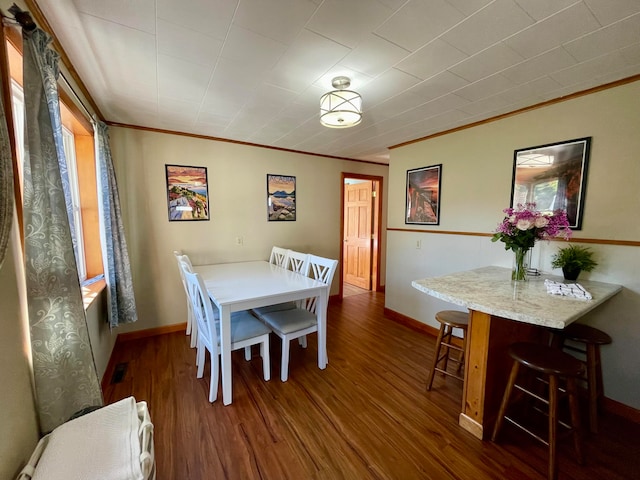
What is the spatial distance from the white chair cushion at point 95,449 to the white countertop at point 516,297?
4.93 feet

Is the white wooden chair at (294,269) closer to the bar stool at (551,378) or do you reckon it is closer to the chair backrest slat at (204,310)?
the chair backrest slat at (204,310)

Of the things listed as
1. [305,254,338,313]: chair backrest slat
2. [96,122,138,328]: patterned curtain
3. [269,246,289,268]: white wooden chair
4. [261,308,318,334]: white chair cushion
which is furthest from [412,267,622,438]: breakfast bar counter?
[96,122,138,328]: patterned curtain

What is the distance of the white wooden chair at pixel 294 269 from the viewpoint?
2578 millimetres

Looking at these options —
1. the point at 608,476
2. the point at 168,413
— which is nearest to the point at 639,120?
the point at 608,476

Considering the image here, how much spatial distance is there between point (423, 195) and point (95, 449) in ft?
10.5

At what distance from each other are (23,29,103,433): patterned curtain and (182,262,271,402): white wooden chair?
2.31ft

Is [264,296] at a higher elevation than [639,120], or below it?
below

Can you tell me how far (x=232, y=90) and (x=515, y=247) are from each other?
2327mm

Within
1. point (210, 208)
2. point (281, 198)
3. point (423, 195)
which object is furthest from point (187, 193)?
point (423, 195)

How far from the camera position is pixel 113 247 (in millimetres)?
2285

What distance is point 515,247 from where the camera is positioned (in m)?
1.86

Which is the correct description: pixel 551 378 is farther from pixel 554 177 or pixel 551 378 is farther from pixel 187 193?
pixel 187 193

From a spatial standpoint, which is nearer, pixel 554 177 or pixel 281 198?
pixel 554 177

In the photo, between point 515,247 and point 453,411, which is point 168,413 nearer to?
point 453,411
